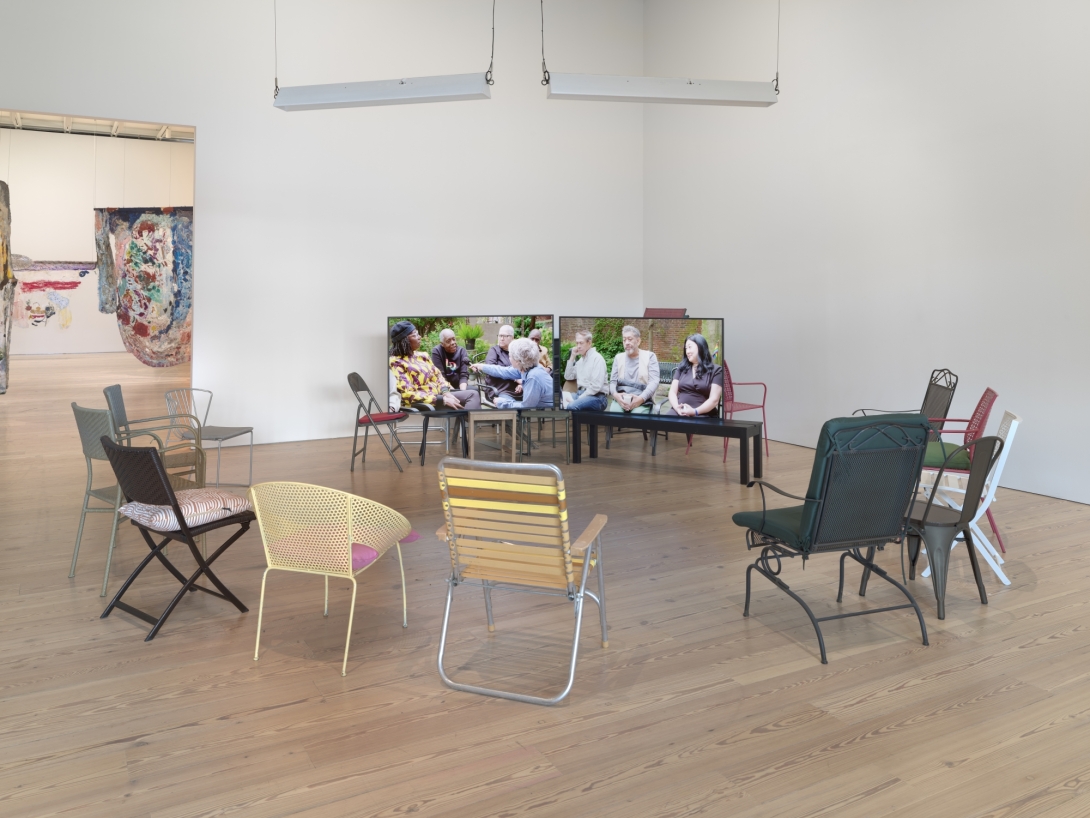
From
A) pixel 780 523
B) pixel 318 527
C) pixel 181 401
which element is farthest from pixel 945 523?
pixel 181 401

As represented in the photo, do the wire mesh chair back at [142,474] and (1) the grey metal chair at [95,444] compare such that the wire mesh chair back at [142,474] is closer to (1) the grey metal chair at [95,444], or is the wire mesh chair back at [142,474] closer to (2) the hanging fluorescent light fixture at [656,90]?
(1) the grey metal chair at [95,444]

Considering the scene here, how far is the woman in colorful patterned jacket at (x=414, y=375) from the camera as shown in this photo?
805 cm

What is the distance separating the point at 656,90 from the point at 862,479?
3761 millimetres

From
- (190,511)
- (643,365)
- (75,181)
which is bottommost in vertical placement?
(190,511)

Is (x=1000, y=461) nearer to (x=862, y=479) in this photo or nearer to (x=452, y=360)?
(x=862, y=479)

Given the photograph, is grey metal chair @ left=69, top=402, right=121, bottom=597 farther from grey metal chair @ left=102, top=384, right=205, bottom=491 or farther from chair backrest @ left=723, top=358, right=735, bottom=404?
chair backrest @ left=723, top=358, right=735, bottom=404

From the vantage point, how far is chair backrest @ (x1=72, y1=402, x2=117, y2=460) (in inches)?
184

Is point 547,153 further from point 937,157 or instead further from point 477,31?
point 937,157

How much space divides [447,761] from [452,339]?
5573 millimetres

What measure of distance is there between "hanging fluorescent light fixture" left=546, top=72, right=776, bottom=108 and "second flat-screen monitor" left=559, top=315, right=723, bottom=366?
1.77 meters

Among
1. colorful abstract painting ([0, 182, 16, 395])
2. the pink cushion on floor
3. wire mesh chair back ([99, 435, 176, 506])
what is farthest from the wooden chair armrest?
colorful abstract painting ([0, 182, 16, 395])

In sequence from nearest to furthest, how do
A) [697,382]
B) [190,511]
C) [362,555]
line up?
[362,555] < [190,511] < [697,382]

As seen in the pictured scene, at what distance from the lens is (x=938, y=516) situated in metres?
4.33

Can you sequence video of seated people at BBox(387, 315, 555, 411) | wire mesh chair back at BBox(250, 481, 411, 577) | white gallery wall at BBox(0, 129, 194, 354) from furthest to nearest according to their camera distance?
1. white gallery wall at BBox(0, 129, 194, 354)
2. video of seated people at BBox(387, 315, 555, 411)
3. wire mesh chair back at BBox(250, 481, 411, 577)
